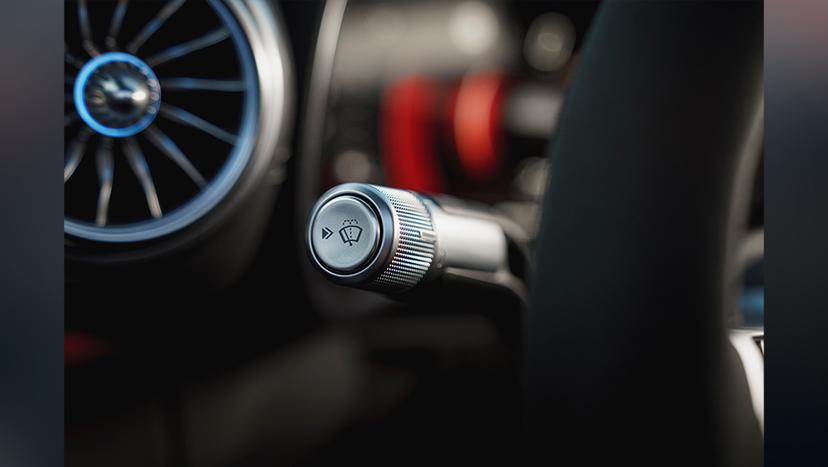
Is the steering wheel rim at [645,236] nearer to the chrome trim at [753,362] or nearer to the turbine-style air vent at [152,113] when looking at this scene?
the chrome trim at [753,362]

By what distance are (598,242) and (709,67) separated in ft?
0.45

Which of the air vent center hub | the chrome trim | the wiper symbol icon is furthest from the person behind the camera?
the air vent center hub

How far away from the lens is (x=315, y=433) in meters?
0.97

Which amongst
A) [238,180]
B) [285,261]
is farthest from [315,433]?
[238,180]

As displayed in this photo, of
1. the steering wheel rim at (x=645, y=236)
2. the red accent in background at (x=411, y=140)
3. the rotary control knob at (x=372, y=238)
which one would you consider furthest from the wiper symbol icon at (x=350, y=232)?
the red accent in background at (x=411, y=140)

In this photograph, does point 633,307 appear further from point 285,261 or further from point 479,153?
point 479,153

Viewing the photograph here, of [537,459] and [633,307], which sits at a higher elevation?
[633,307]

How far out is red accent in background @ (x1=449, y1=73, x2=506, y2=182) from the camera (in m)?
1.75

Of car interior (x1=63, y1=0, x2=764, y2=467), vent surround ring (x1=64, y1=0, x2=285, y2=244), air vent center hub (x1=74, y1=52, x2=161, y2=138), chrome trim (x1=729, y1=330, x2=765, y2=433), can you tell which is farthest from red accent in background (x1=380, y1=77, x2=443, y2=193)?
chrome trim (x1=729, y1=330, x2=765, y2=433)

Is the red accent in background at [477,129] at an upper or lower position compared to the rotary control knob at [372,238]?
upper

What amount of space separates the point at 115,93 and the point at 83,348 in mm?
303

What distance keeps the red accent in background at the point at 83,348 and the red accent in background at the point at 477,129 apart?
1.04 metres

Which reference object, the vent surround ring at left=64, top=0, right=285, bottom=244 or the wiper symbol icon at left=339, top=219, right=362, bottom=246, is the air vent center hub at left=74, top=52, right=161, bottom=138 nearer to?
the vent surround ring at left=64, top=0, right=285, bottom=244

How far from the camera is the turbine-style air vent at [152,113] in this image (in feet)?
2.33
